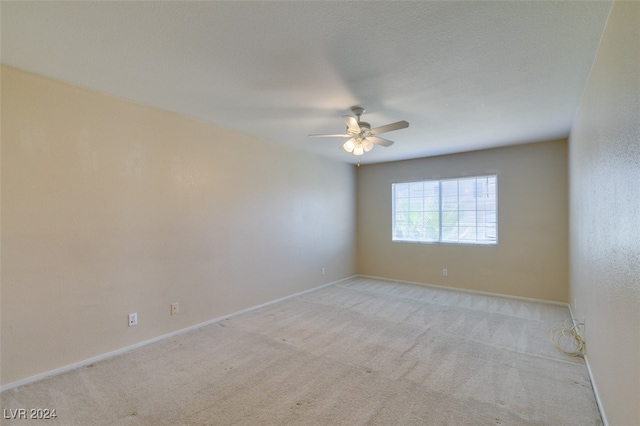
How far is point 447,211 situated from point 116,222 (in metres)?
4.94

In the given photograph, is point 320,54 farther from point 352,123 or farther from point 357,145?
point 357,145

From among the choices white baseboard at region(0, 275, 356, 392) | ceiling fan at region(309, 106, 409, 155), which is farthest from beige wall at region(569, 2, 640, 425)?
white baseboard at region(0, 275, 356, 392)

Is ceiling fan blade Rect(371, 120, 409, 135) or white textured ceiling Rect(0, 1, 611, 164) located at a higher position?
white textured ceiling Rect(0, 1, 611, 164)

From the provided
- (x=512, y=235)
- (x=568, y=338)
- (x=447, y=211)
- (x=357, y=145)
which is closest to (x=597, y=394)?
(x=568, y=338)

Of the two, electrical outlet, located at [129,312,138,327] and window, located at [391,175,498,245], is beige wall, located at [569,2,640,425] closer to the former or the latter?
window, located at [391,175,498,245]

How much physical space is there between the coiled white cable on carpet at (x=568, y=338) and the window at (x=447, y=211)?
Answer: 168cm

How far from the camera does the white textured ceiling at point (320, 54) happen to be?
1627 millimetres

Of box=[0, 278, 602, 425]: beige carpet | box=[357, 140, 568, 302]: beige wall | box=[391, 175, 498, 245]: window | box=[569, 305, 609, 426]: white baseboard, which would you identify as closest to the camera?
box=[569, 305, 609, 426]: white baseboard

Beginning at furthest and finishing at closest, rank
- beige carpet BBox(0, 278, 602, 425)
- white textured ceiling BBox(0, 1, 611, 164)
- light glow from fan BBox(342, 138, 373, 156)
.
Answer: light glow from fan BBox(342, 138, 373, 156), beige carpet BBox(0, 278, 602, 425), white textured ceiling BBox(0, 1, 611, 164)

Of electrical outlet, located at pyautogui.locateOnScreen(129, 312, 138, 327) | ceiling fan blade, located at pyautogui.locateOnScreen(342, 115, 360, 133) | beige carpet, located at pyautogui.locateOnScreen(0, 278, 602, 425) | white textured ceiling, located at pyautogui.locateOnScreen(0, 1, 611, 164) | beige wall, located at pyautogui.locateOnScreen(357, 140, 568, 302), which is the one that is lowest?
beige carpet, located at pyautogui.locateOnScreen(0, 278, 602, 425)

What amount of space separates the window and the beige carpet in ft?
5.58

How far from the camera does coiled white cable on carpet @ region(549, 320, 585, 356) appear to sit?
2756 millimetres

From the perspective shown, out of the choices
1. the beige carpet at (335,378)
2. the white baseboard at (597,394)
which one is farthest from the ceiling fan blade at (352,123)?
the white baseboard at (597,394)

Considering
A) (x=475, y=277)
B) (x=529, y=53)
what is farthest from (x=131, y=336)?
(x=475, y=277)
